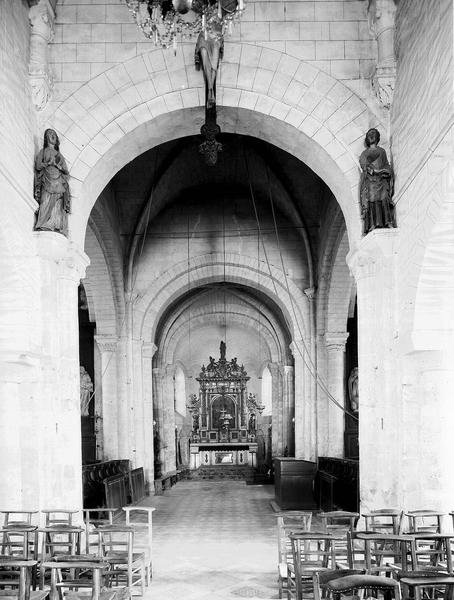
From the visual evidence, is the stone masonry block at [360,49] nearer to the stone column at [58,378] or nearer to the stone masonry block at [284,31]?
the stone masonry block at [284,31]

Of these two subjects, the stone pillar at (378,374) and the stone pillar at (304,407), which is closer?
the stone pillar at (378,374)

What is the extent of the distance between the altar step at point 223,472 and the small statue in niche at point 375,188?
1780 centimetres

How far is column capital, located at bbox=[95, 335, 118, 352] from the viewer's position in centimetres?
1798

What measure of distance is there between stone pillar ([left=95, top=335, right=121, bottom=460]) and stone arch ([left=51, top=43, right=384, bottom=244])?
732 centimetres

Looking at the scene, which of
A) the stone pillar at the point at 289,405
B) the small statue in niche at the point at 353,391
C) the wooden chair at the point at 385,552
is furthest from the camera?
the stone pillar at the point at 289,405

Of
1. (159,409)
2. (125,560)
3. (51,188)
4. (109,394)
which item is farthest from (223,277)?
(125,560)

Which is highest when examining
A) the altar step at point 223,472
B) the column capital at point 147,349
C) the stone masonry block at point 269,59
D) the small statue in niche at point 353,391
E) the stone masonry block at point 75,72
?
the stone masonry block at point 269,59

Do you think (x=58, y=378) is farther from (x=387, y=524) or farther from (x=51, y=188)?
(x=387, y=524)

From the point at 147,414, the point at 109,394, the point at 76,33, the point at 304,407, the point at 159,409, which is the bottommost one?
the point at 159,409

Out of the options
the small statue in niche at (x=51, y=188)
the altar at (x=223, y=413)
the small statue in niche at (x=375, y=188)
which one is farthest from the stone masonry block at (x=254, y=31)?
the altar at (x=223, y=413)

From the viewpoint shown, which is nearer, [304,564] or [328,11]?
[304,564]

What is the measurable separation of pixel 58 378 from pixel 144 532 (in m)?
3.65

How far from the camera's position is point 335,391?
17.8m

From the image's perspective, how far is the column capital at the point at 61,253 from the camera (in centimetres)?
1002
